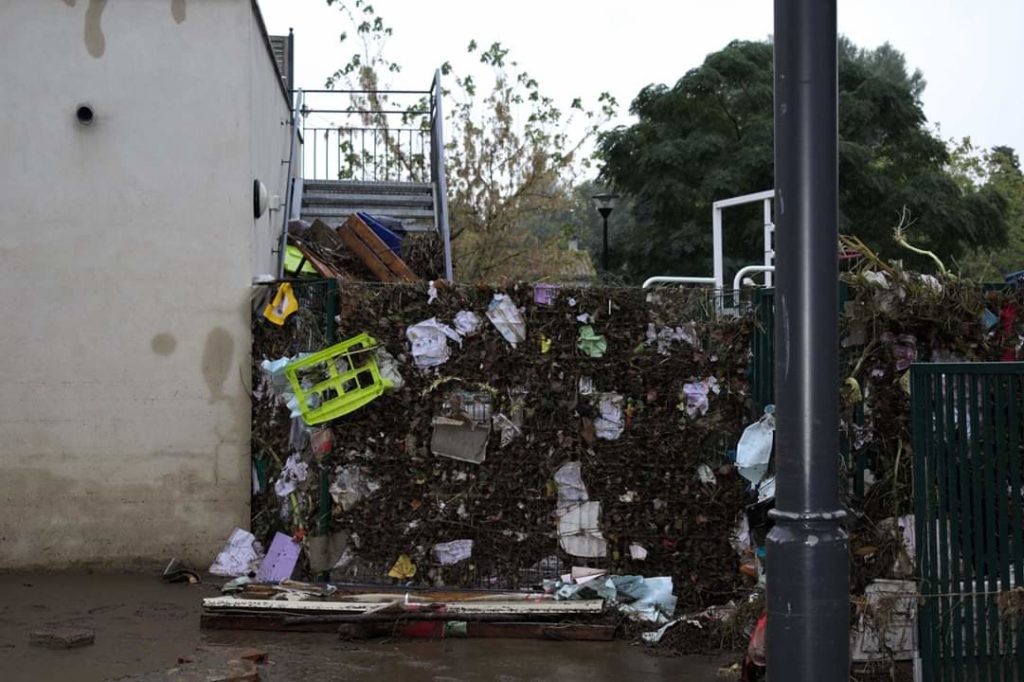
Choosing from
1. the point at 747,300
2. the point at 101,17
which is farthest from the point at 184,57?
the point at 747,300

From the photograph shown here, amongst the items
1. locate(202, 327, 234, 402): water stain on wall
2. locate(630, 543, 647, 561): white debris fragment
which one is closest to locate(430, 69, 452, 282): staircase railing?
locate(202, 327, 234, 402): water stain on wall

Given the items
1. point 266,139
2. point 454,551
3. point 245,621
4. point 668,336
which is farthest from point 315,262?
point 245,621

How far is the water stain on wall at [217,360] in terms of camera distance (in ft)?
29.5

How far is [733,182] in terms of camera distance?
2541cm

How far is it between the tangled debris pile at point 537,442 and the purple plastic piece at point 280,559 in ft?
0.96

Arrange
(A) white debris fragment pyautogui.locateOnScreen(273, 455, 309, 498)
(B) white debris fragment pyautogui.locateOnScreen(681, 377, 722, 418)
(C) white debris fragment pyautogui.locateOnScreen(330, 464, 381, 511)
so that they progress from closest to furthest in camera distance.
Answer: (B) white debris fragment pyautogui.locateOnScreen(681, 377, 722, 418)
(C) white debris fragment pyautogui.locateOnScreen(330, 464, 381, 511)
(A) white debris fragment pyautogui.locateOnScreen(273, 455, 309, 498)

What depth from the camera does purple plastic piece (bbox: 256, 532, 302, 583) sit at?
8.34 meters

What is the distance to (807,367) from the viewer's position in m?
3.77

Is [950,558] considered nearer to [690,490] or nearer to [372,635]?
[690,490]

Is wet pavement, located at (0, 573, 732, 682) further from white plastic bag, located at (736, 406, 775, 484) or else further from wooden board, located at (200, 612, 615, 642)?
white plastic bag, located at (736, 406, 775, 484)

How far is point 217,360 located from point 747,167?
1897 cm

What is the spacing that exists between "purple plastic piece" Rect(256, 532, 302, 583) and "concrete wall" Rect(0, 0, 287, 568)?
62cm

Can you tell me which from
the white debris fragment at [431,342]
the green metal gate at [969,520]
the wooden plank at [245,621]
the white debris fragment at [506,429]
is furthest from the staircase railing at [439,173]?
the green metal gate at [969,520]

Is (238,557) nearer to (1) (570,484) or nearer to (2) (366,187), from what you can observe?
(1) (570,484)
